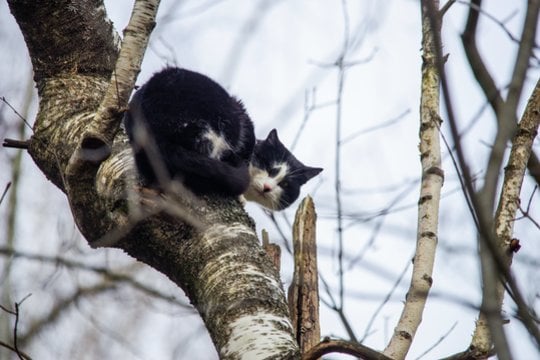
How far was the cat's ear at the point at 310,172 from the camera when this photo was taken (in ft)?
18.0

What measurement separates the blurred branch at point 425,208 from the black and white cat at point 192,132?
940 millimetres

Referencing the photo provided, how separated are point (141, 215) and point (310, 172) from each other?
292 cm

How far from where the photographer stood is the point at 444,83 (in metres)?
0.95

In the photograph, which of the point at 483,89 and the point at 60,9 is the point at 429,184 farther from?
the point at 60,9

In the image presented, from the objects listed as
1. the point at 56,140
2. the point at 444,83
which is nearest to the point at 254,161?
the point at 56,140

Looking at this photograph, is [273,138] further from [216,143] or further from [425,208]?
[425,208]

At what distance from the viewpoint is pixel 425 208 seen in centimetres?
254

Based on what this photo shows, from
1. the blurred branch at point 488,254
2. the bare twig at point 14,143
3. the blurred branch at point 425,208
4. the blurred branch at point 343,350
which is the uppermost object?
the bare twig at point 14,143

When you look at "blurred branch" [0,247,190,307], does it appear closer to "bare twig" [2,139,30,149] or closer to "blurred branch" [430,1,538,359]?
"bare twig" [2,139,30,149]

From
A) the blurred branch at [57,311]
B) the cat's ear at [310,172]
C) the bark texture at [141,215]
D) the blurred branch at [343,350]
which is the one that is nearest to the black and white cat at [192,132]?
the bark texture at [141,215]

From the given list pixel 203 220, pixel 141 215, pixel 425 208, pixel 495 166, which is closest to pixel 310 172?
pixel 203 220

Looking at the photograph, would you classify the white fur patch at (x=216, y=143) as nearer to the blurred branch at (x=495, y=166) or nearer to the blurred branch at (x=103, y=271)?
the blurred branch at (x=103, y=271)

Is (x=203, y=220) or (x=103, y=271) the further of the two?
(x=103, y=271)

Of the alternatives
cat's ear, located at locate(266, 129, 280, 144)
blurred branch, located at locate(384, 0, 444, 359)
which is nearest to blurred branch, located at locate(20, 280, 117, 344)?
cat's ear, located at locate(266, 129, 280, 144)
